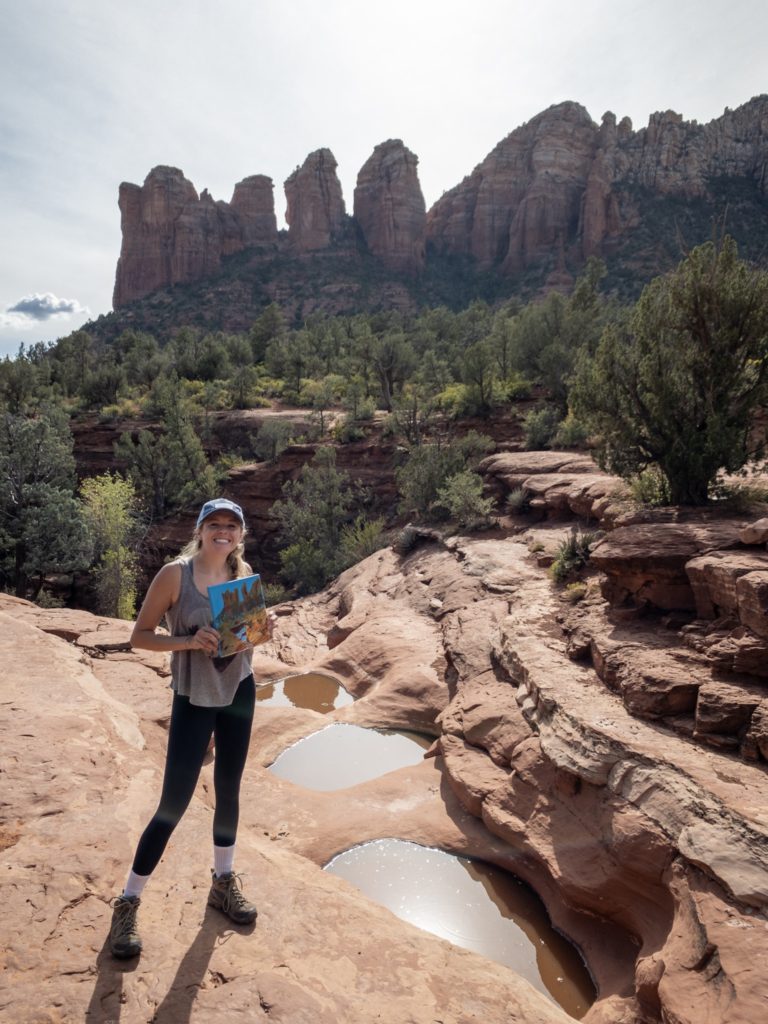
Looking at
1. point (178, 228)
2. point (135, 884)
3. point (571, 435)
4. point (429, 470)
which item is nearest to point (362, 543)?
point (429, 470)

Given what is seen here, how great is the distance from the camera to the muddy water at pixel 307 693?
Result: 9633 mm

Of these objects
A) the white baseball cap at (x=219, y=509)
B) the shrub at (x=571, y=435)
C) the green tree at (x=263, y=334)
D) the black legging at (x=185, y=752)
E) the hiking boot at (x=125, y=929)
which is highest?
the green tree at (x=263, y=334)

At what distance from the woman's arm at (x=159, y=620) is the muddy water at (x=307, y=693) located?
288 inches

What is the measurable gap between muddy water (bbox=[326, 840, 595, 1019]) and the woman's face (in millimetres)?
3609

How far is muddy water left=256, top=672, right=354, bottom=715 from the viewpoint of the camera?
9633mm

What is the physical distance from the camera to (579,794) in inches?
197

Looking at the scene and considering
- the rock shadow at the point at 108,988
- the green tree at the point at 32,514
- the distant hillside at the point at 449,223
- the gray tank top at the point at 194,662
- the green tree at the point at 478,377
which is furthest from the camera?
the distant hillside at the point at 449,223

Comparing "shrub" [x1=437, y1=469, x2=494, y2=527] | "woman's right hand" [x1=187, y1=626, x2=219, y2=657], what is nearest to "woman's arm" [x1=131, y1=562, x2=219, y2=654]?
"woman's right hand" [x1=187, y1=626, x2=219, y2=657]

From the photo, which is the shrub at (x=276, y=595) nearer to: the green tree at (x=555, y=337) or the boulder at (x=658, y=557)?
the green tree at (x=555, y=337)

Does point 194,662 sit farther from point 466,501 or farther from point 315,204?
point 315,204

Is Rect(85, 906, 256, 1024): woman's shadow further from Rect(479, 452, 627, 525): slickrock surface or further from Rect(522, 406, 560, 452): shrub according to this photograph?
Rect(522, 406, 560, 452): shrub

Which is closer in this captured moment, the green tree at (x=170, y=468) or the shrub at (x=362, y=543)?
the shrub at (x=362, y=543)

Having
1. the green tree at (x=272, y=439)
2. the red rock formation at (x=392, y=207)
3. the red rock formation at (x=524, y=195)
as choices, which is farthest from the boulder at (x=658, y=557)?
the red rock formation at (x=392, y=207)

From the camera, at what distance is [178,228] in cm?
7988
